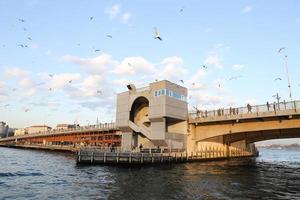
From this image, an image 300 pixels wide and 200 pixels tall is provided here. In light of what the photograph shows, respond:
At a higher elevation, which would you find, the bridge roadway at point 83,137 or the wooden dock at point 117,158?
the bridge roadway at point 83,137

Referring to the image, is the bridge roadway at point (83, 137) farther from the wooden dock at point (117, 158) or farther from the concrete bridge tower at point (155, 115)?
the wooden dock at point (117, 158)

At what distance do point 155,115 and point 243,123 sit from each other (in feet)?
61.6

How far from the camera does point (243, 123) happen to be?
5516 cm

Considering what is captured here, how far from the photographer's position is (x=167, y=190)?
26.1 metres

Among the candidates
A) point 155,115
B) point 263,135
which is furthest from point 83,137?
point 263,135

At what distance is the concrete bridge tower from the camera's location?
60.5 metres

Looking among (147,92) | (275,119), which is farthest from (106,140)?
(275,119)

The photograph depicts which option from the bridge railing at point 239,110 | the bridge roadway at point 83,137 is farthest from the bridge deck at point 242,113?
the bridge roadway at point 83,137

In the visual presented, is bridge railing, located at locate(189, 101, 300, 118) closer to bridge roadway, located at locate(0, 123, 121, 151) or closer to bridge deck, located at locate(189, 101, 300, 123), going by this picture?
bridge deck, located at locate(189, 101, 300, 123)

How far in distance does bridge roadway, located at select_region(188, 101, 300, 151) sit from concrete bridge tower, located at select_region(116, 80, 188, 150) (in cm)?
330

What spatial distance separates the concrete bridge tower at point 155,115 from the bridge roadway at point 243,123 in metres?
3.30

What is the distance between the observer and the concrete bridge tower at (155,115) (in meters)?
60.5

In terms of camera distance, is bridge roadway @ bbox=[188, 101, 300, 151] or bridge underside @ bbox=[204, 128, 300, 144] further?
bridge underside @ bbox=[204, 128, 300, 144]

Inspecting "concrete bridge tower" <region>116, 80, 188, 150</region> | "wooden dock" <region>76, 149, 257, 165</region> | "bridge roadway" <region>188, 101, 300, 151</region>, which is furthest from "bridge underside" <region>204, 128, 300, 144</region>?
"wooden dock" <region>76, 149, 257, 165</region>
